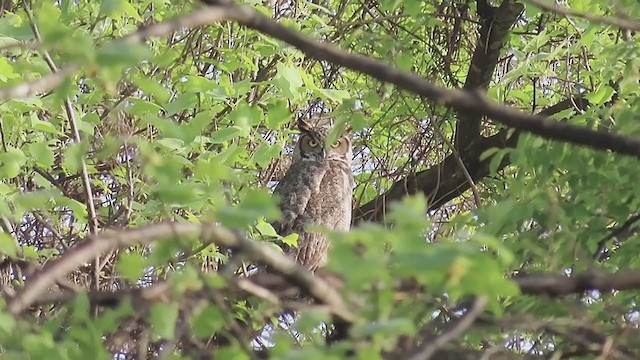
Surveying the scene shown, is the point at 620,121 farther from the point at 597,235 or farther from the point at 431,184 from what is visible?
the point at 431,184

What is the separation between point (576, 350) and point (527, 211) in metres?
0.42

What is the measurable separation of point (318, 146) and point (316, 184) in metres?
0.23

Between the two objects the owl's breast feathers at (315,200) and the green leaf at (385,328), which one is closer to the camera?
the green leaf at (385,328)

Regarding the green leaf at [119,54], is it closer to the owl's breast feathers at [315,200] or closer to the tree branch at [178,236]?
the tree branch at [178,236]

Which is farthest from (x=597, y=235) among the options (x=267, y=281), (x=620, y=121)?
(x=267, y=281)

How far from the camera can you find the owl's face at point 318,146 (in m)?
5.38

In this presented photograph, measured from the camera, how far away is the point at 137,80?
112cm

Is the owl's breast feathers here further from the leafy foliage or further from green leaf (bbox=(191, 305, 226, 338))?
green leaf (bbox=(191, 305, 226, 338))

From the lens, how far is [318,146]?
550 centimetres

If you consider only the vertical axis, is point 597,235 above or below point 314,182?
below

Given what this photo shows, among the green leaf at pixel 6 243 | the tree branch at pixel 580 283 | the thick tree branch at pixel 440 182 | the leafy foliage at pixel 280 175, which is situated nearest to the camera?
the leafy foliage at pixel 280 175

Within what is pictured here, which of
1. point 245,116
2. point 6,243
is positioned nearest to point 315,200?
point 245,116

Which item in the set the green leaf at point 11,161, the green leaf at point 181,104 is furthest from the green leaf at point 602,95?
the green leaf at point 11,161

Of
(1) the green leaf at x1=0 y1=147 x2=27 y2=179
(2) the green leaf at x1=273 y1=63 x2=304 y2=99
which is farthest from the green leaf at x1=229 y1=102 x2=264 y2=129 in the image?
(1) the green leaf at x1=0 y1=147 x2=27 y2=179
